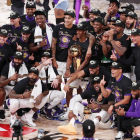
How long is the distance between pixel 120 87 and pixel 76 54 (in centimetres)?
129

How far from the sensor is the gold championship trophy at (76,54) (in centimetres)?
880

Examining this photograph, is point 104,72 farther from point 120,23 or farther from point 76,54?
point 120,23

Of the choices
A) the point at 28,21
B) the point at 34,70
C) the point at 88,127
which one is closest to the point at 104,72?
the point at 34,70

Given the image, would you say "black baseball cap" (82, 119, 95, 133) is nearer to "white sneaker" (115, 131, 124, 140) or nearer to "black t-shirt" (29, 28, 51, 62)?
"white sneaker" (115, 131, 124, 140)

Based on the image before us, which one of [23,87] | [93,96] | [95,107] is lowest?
[95,107]

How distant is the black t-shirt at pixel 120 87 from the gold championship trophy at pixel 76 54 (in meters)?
1.01

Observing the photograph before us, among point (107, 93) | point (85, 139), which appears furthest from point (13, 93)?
point (85, 139)

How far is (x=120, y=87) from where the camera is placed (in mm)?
8016

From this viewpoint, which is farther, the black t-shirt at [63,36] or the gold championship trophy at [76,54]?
the black t-shirt at [63,36]

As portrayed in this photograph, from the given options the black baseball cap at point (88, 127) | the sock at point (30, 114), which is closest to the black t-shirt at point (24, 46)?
the sock at point (30, 114)

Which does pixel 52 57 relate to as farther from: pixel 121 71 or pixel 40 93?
pixel 121 71

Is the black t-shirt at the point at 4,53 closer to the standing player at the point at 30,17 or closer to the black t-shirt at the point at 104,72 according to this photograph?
the standing player at the point at 30,17

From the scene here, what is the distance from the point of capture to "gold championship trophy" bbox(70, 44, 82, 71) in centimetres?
880

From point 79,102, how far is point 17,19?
2194 millimetres
